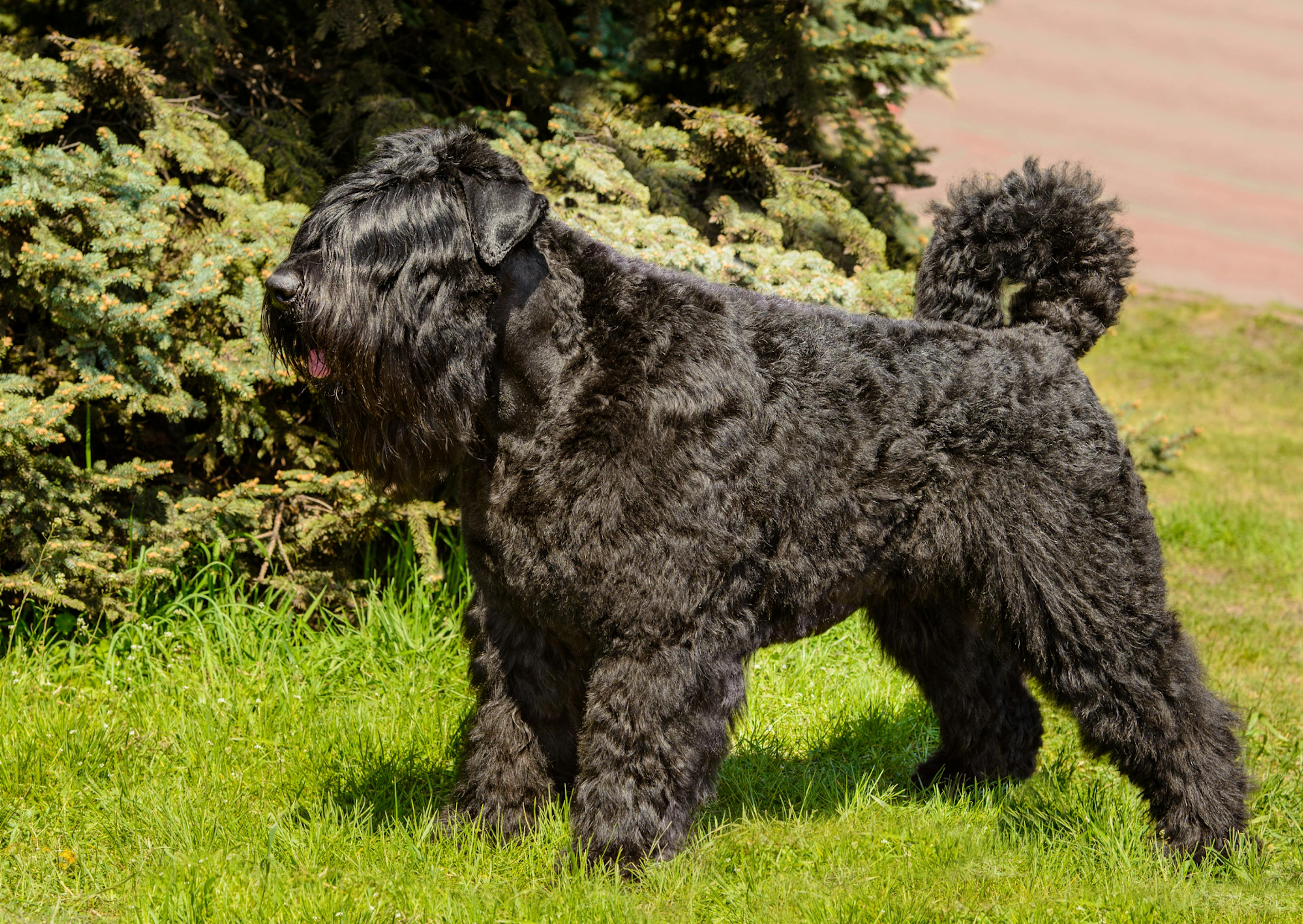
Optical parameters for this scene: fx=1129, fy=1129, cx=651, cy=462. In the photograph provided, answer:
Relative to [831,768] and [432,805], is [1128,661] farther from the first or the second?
[432,805]

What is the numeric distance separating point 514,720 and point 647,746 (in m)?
0.56

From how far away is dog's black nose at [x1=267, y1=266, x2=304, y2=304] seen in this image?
293 cm

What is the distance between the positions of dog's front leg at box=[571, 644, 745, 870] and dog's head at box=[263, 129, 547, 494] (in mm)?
799

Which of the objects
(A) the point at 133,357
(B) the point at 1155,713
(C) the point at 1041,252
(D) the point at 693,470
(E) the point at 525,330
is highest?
(C) the point at 1041,252

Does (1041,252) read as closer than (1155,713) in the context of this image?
No

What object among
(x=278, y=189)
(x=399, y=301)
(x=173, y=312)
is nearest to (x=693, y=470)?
(x=399, y=301)

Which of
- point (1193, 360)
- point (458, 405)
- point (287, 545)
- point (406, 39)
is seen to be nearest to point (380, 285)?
point (458, 405)

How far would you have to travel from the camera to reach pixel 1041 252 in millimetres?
3580

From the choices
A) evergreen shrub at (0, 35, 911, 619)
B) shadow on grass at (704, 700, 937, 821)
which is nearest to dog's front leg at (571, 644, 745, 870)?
shadow on grass at (704, 700, 937, 821)

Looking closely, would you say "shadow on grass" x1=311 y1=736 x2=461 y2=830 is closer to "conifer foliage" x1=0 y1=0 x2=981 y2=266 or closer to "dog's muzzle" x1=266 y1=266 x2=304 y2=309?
"dog's muzzle" x1=266 y1=266 x2=304 y2=309

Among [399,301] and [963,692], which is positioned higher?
[399,301]

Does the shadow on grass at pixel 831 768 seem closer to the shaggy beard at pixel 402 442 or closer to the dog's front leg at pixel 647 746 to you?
the dog's front leg at pixel 647 746

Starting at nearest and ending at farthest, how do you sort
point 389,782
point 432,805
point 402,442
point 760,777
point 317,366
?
point 317,366
point 402,442
point 432,805
point 389,782
point 760,777

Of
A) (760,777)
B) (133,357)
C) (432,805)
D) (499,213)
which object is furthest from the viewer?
(133,357)
